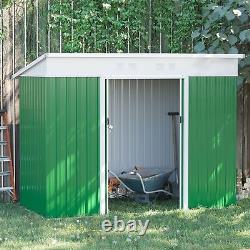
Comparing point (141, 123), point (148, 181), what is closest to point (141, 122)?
point (141, 123)

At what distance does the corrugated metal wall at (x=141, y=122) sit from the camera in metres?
10.3

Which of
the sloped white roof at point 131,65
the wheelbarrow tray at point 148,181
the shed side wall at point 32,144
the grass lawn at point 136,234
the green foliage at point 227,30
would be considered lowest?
the grass lawn at point 136,234

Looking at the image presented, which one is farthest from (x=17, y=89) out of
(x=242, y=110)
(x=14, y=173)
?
(x=242, y=110)

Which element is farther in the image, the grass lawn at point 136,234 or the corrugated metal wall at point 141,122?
the corrugated metal wall at point 141,122

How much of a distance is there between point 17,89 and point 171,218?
2.94 m

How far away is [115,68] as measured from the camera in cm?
861

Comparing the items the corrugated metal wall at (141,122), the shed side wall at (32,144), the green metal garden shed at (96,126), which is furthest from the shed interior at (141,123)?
the shed side wall at (32,144)

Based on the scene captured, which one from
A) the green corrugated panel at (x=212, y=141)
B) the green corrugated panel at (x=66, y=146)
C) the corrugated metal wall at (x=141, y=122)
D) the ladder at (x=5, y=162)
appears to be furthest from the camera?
the corrugated metal wall at (x=141, y=122)

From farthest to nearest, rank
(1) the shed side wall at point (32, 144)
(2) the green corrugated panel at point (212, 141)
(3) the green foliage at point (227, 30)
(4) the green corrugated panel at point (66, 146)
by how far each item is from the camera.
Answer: (3) the green foliage at point (227, 30)
(2) the green corrugated panel at point (212, 141)
(1) the shed side wall at point (32, 144)
(4) the green corrugated panel at point (66, 146)

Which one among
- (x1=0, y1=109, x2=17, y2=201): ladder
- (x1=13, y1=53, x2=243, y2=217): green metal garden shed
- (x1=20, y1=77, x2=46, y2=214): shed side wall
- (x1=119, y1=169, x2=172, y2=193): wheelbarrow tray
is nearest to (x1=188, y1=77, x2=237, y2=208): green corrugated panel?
(x1=13, y1=53, x2=243, y2=217): green metal garden shed

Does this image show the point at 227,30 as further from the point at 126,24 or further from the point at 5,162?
the point at 5,162

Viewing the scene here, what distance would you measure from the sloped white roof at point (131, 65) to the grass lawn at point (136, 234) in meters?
1.68

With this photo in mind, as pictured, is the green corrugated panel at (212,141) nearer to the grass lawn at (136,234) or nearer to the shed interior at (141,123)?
the grass lawn at (136,234)

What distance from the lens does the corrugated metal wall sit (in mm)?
10312
